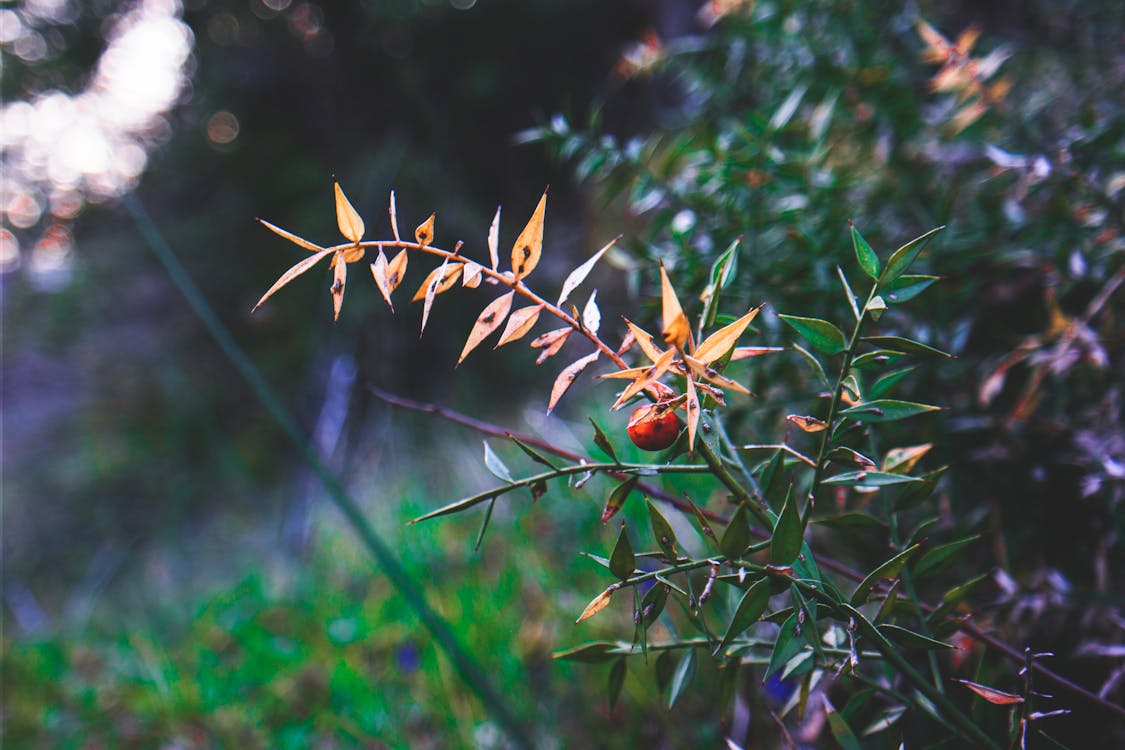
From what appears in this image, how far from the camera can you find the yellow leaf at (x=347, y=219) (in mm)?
331

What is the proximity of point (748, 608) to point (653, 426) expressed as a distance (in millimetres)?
97

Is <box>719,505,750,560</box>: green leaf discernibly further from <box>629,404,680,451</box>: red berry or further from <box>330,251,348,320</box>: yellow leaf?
<box>330,251,348,320</box>: yellow leaf

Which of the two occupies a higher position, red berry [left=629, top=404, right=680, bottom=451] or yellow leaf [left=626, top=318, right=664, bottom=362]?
yellow leaf [left=626, top=318, right=664, bottom=362]

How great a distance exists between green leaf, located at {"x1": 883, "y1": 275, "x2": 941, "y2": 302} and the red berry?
144 mm

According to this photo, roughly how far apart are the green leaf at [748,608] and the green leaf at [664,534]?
0.04 m

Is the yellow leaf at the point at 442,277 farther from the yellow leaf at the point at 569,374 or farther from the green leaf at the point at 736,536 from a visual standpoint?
the green leaf at the point at 736,536

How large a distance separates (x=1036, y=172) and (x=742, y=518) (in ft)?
1.73

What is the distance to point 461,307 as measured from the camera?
9.55 ft

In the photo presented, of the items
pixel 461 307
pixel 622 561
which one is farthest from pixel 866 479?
pixel 461 307

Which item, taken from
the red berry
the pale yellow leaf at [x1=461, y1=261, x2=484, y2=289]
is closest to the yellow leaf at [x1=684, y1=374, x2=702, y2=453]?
the red berry

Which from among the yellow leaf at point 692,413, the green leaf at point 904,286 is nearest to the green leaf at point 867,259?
the green leaf at point 904,286

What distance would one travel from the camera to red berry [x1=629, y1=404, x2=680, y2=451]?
1.02 feet

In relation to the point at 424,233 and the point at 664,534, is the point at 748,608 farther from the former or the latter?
the point at 424,233

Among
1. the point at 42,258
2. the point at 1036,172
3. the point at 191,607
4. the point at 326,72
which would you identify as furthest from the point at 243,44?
the point at 1036,172
